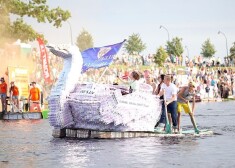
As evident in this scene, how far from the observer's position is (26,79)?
36344 millimetres

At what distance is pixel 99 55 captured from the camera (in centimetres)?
2453

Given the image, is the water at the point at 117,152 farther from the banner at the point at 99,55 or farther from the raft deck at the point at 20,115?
the raft deck at the point at 20,115

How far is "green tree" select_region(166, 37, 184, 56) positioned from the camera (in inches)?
4801

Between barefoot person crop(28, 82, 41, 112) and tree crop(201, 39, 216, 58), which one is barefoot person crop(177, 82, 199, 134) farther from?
tree crop(201, 39, 216, 58)

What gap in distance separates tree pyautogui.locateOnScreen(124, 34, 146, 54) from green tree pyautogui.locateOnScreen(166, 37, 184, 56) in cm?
941

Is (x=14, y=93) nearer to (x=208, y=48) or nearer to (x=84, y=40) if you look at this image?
(x=84, y=40)

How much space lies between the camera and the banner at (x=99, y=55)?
2417 cm

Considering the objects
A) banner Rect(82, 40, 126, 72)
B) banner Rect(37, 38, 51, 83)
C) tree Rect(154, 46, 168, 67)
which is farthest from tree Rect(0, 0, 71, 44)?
tree Rect(154, 46, 168, 67)

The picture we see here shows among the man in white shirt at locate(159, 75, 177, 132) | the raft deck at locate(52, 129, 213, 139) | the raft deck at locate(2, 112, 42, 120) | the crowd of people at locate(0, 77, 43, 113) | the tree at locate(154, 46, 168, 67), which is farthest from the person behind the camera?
the tree at locate(154, 46, 168, 67)

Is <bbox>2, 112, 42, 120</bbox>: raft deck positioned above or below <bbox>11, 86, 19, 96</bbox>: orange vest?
below

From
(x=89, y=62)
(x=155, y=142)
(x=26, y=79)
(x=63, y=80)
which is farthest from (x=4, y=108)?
(x=155, y=142)

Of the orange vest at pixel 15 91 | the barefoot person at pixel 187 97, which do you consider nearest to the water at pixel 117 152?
the barefoot person at pixel 187 97

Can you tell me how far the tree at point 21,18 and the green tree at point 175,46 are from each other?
70124mm

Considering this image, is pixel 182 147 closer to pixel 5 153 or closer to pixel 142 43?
pixel 5 153
